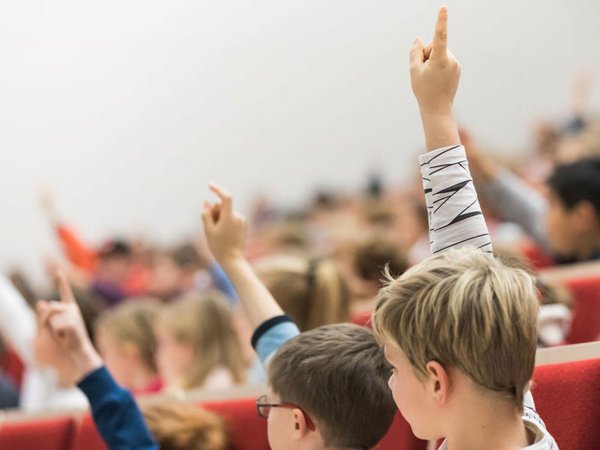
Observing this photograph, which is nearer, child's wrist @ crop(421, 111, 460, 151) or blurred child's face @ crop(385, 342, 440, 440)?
blurred child's face @ crop(385, 342, 440, 440)

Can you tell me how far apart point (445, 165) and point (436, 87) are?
0.10m

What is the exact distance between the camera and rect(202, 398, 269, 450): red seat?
1713 millimetres

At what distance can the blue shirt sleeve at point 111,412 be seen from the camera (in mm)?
1629

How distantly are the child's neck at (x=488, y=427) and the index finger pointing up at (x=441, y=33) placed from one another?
452 millimetres

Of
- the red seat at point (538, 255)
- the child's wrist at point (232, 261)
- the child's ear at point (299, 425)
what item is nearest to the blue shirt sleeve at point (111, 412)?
the child's wrist at point (232, 261)

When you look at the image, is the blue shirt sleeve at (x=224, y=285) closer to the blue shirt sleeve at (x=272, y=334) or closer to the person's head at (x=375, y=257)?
the person's head at (x=375, y=257)

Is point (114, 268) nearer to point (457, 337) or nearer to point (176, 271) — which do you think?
point (176, 271)

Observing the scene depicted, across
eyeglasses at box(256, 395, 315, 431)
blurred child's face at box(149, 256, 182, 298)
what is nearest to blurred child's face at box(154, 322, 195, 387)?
eyeglasses at box(256, 395, 315, 431)

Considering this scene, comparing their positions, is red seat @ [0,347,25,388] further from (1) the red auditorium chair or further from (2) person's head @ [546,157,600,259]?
(2) person's head @ [546,157,600,259]

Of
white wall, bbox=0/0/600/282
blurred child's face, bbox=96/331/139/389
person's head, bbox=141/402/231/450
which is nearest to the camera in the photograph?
person's head, bbox=141/402/231/450

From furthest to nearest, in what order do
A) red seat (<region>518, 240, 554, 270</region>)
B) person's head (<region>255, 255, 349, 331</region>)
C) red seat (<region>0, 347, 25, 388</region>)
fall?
red seat (<region>0, 347, 25, 388</region>) → red seat (<region>518, 240, 554, 270</region>) → person's head (<region>255, 255, 349, 331</region>)

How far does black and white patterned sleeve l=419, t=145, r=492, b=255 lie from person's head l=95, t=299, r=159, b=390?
5.35 feet

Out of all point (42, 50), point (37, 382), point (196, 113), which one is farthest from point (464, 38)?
point (37, 382)

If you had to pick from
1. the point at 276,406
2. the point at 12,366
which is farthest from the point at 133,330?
the point at 276,406
